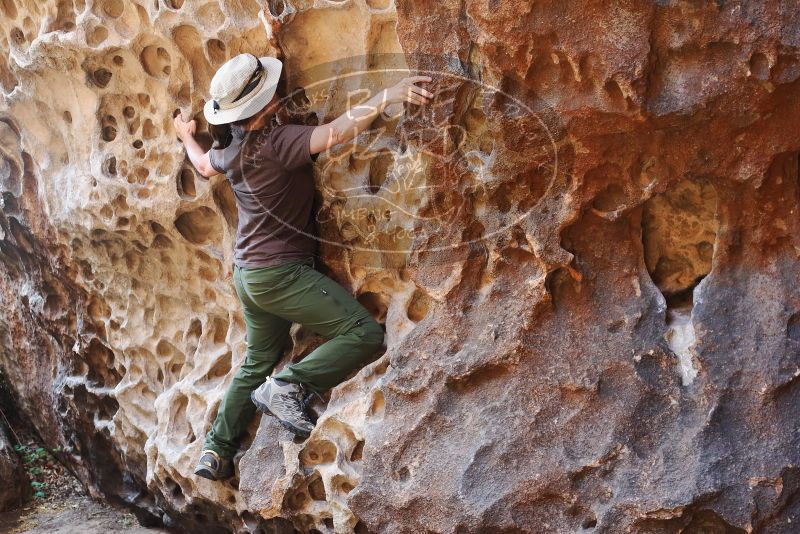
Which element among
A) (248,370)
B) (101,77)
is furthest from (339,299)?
(101,77)

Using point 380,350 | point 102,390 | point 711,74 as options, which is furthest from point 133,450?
point 711,74

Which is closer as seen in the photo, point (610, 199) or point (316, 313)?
point (610, 199)

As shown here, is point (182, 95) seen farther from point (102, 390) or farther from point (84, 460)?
point (84, 460)

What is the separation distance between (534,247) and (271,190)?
3.17ft

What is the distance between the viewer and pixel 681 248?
288cm

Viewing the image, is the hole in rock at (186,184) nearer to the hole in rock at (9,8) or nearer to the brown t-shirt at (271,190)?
the brown t-shirt at (271,190)

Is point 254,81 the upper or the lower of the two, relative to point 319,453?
upper

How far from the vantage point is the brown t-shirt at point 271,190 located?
3.12m

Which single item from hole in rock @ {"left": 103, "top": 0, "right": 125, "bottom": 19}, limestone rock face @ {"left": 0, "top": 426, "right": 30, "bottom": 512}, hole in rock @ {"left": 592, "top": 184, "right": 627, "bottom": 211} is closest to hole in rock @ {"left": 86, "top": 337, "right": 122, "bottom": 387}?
limestone rock face @ {"left": 0, "top": 426, "right": 30, "bottom": 512}

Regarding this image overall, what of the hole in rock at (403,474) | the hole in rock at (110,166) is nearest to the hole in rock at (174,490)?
the hole in rock at (110,166)

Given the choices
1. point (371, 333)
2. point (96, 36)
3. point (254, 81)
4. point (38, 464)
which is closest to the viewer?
point (254, 81)

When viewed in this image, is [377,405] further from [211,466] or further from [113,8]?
[113,8]

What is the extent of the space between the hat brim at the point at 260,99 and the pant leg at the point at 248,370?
1.89 feet

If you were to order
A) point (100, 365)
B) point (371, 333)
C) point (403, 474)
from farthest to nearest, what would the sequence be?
1. point (100, 365)
2. point (371, 333)
3. point (403, 474)
